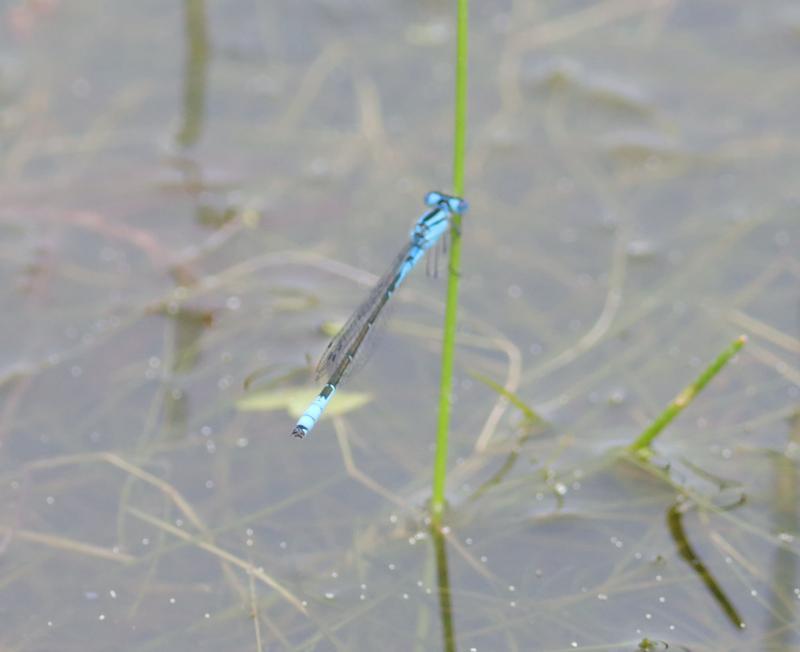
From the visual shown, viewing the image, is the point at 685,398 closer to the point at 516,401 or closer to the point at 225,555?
the point at 516,401

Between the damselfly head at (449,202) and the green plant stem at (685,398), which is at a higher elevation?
the damselfly head at (449,202)

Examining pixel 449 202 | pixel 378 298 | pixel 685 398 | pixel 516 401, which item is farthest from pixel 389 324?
pixel 685 398

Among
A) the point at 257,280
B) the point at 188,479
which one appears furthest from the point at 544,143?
the point at 188,479

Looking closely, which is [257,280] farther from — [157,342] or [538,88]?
[538,88]

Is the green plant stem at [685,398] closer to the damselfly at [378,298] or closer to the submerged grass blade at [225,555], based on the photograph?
the damselfly at [378,298]

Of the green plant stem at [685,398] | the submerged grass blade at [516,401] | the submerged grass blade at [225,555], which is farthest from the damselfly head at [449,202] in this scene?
the submerged grass blade at [225,555]

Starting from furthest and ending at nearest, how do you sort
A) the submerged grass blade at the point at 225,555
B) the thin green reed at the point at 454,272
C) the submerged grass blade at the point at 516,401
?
the submerged grass blade at the point at 516,401 → the submerged grass blade at the point at 225,555 → the thin green reed at the point at 454,272
